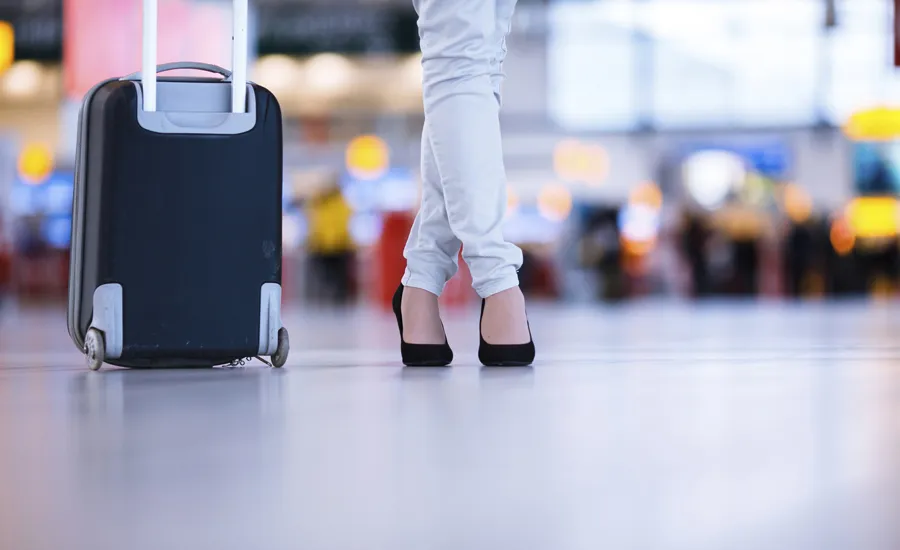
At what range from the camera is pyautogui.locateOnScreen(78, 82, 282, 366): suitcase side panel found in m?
1.76

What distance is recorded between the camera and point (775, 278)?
659 inches

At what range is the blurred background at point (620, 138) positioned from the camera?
16828mm

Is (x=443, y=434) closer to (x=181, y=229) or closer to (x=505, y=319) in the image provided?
(x=505, y=319)

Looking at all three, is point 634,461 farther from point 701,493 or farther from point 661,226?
point 661,226

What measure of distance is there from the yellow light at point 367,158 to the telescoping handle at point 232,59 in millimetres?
12255

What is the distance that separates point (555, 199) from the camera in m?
18.2

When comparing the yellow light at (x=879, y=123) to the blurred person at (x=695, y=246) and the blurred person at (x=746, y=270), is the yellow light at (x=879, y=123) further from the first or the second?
the blurred person at (x=746, y=270)

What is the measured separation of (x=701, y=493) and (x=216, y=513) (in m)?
0.32

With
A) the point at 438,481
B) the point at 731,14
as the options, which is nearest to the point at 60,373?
the point at 438,481

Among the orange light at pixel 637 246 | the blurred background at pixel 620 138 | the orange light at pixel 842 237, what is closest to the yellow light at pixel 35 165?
the blurred background at pixel 620 138

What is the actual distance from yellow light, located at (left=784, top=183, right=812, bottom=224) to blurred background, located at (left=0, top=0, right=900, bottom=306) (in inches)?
3.5

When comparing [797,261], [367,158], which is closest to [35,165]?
[367,158]

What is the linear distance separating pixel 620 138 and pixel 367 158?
30.1 ft

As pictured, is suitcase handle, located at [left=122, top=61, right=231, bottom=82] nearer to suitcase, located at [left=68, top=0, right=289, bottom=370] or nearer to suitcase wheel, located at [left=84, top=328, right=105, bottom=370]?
suitcase, located at [left=68, top=0, right=289, bottom=370]
